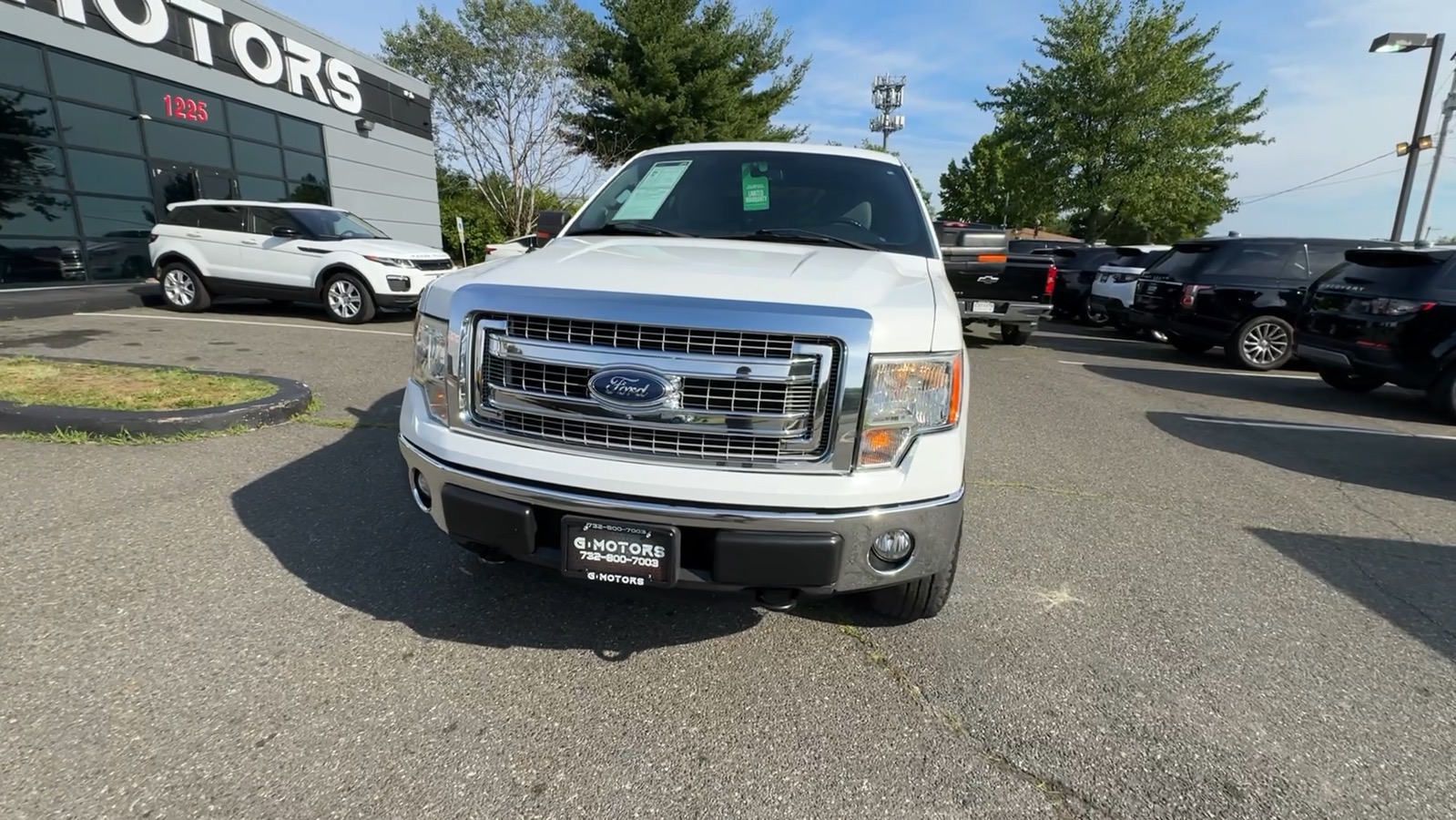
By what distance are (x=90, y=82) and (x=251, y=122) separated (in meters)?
3.34

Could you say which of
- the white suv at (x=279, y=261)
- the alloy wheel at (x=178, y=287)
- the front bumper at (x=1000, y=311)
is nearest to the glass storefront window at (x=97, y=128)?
the white suv at (x=279, y=261)

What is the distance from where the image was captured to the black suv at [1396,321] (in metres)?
6.51

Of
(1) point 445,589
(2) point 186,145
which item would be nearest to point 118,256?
(2) point 186,145

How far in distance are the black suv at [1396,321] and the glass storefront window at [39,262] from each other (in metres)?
17.4

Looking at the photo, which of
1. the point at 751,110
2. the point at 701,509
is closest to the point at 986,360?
the point at 701,509

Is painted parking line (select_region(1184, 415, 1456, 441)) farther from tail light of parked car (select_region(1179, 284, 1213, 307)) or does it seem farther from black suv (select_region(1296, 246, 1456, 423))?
tail light of parked car (select_region(1179, 284, 1213, 307))

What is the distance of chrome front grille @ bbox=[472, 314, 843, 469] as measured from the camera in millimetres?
2016

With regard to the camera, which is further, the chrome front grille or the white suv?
the white suv

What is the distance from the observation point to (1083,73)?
78.4 ft

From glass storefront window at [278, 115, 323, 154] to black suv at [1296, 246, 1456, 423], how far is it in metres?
18.8

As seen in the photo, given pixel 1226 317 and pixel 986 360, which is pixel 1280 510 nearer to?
pixel 986 360

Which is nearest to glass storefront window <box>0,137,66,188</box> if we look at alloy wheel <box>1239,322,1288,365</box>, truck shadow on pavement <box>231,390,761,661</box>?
truck shadow on pavement <box>231,390,761,661</box>

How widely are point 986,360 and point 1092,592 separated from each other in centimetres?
700

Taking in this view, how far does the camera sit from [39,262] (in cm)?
1108
